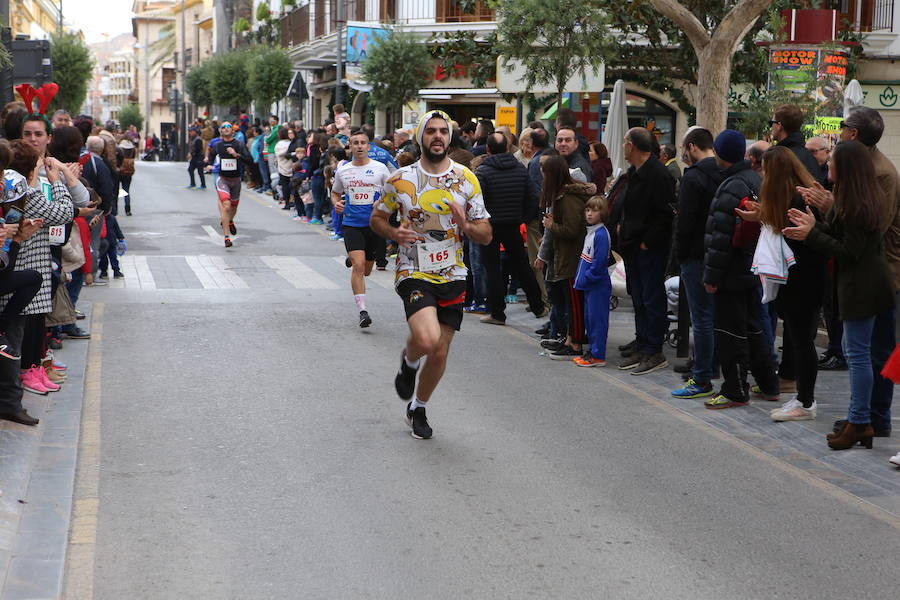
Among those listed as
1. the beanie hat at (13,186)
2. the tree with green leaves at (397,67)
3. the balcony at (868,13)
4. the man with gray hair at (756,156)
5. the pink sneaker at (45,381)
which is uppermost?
the balcony at (868,13)

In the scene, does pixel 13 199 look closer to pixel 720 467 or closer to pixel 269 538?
pixel 269 538

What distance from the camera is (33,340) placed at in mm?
8234

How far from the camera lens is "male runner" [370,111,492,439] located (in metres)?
7.14

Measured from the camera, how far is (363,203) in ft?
38.9

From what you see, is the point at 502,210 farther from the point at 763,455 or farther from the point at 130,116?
the point at 130,116

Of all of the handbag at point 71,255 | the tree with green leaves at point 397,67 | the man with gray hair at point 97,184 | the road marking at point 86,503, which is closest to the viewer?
the road marking at point 86,503

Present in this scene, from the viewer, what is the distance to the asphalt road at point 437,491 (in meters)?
4.98

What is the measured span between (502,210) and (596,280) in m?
2.27

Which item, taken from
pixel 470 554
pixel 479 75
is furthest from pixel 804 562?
pixel 479 75

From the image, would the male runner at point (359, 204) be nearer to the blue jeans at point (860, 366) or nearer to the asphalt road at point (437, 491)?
the asphalt road at point (437, 491)

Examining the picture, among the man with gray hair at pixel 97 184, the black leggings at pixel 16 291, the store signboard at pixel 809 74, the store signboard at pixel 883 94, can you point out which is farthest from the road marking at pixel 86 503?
the store signboard at pixel 883 94

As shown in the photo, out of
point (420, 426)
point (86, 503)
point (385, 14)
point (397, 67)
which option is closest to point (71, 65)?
point (385, 14)

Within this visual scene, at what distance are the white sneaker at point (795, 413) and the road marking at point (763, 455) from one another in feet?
1.57

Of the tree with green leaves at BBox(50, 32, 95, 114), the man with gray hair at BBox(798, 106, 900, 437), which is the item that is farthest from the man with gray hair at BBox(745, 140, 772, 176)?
the tree with green leaves at BBox(50, 32, 95, 114)
